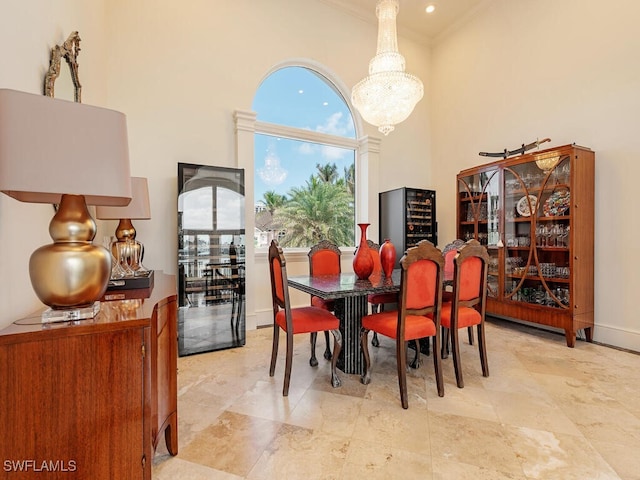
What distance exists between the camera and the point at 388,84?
119 inches

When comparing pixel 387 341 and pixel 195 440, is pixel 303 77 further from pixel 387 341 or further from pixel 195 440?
pixel 195 440

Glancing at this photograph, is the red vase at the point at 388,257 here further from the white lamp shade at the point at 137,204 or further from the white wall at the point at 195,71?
the white lamp shade at the point at 137,204

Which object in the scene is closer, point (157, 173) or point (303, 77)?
point (157, 173)

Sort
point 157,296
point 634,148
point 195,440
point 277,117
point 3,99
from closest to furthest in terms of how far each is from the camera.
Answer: point 3,99
point 157,296
point 195,440
point 634,148
point 277,117

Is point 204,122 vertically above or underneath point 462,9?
underneath

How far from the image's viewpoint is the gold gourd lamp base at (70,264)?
1025mm

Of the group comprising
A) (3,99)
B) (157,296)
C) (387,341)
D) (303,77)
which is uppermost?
(303,77)

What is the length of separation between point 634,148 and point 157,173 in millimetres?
4859

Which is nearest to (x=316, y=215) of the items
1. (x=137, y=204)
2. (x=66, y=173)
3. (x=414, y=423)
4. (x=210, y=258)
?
(x=210, y=258)

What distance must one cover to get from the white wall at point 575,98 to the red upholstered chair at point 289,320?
298cm

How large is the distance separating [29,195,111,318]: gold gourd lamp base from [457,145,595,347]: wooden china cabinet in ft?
12.8

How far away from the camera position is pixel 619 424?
6.12 ft

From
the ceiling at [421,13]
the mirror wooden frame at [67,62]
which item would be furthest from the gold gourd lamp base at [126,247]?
the ceiling at [421,13]

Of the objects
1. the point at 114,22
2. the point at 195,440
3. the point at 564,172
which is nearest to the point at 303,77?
the point at 114,22
